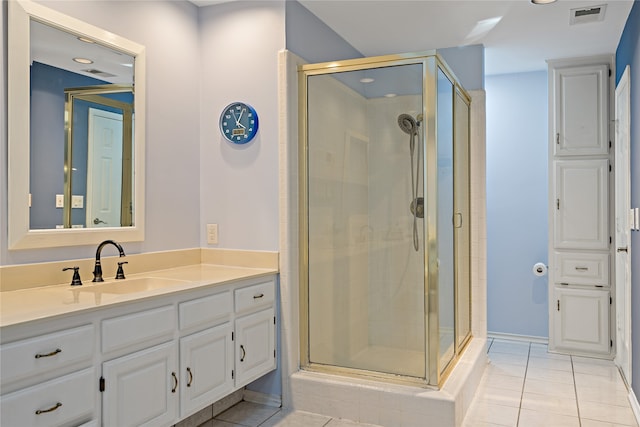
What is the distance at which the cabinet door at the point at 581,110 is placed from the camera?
425 centimetres

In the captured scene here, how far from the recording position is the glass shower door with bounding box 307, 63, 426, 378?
9.70ft

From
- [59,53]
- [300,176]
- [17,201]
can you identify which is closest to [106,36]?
[59,53]

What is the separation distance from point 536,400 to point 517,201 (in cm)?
208

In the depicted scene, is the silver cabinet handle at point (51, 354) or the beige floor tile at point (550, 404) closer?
the silver cabinet handle at point (51, 354)

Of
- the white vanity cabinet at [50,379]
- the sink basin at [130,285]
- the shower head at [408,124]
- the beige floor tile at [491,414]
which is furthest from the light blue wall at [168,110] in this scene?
the beige floor tile at [491,414]

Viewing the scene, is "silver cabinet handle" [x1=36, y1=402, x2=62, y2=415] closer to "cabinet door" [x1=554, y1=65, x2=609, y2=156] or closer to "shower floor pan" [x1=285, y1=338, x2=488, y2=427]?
"shower floor pan" [x1=285, y1=338, x2=488, y2=427]

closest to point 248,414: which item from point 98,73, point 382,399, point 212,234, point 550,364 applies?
point 382,399

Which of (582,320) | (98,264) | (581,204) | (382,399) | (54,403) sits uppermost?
(581,204)

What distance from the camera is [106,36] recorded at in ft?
8.78

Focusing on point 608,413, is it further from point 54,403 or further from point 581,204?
point 54,403

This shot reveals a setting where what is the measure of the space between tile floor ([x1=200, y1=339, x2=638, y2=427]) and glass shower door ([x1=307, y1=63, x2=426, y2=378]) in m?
0.45

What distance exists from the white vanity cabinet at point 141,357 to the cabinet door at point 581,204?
2.75m

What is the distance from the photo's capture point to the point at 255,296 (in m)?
2.88

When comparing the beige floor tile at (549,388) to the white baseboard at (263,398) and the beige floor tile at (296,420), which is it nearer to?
the beige floor tile at (296,420)
